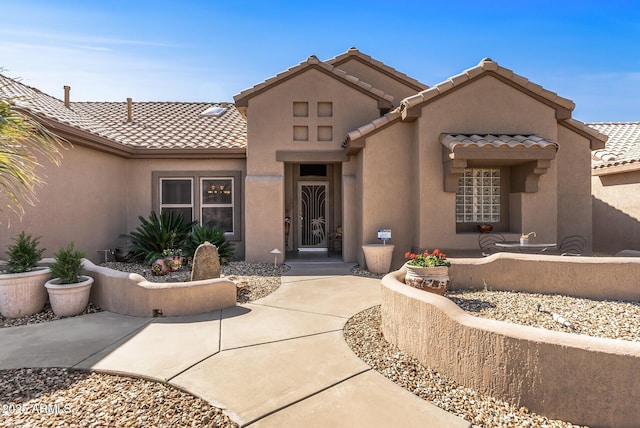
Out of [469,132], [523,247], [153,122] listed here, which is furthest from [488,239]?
[153,122]

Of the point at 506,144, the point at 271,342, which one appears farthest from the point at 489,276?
the point at 271,342

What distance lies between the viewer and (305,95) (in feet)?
36.5

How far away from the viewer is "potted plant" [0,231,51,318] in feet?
19.4

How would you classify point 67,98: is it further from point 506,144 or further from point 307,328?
point 506,144

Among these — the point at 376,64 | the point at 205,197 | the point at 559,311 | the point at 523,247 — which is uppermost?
the point at 376,64

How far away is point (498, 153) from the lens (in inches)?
345

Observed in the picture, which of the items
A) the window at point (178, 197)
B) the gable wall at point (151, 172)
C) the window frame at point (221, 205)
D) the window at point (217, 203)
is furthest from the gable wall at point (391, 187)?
the window at point (178, 197)

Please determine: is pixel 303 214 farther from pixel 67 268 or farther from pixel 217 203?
pixel 67 268

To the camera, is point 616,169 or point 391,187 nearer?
point 391,187

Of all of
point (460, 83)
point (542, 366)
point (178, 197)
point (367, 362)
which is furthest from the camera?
point (178, 197)

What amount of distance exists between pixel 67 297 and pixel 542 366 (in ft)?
23.2

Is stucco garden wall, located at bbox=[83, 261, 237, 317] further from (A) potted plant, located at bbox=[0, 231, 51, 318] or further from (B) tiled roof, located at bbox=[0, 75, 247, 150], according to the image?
(B) tiled roof, located at bbox=[0, 75, 247, 150]

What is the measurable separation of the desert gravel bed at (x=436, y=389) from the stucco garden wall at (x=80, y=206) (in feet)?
25.2

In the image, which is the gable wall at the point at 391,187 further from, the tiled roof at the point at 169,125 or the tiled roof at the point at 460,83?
the tiled roof at the point at 169,125
